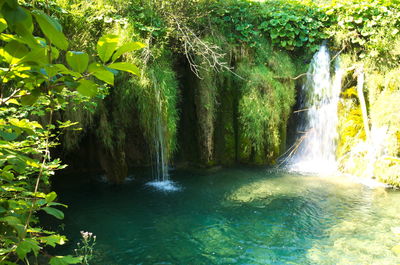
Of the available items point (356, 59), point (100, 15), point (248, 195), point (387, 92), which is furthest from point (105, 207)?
point (356, 59)

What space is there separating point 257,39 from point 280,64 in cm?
89

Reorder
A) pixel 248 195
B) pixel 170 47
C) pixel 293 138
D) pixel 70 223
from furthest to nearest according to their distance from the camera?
pixel 293 138 < pixel 170 47 < pixel 248 195 < pixel 70 223

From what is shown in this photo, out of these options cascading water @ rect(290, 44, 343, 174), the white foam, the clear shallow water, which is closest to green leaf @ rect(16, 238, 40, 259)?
the clear shallow water

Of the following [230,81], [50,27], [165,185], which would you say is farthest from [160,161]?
[50,27]

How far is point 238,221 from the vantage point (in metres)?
4.70

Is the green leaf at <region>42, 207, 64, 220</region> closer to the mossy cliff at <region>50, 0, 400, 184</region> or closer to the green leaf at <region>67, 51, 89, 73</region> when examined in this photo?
the green leaf at <region>67, 51, 89, 73</region>

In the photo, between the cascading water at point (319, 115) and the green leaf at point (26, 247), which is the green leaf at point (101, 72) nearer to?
the green leaf at point (26, 247)

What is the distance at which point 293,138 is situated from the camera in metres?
8.43

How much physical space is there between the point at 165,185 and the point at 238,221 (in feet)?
7.09

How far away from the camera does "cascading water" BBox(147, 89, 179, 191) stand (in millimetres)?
5891

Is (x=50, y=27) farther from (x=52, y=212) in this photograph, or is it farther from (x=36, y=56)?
(x=52, y=212)

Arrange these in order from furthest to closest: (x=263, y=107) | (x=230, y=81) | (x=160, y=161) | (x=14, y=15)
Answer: (x=230, y=81), (x=263, y=107), (x=160, y=161), (x=14, y=15)

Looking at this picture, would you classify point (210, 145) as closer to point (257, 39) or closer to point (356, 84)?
point (257, 39)

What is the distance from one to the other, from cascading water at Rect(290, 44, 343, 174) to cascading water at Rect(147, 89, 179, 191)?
322 cm
